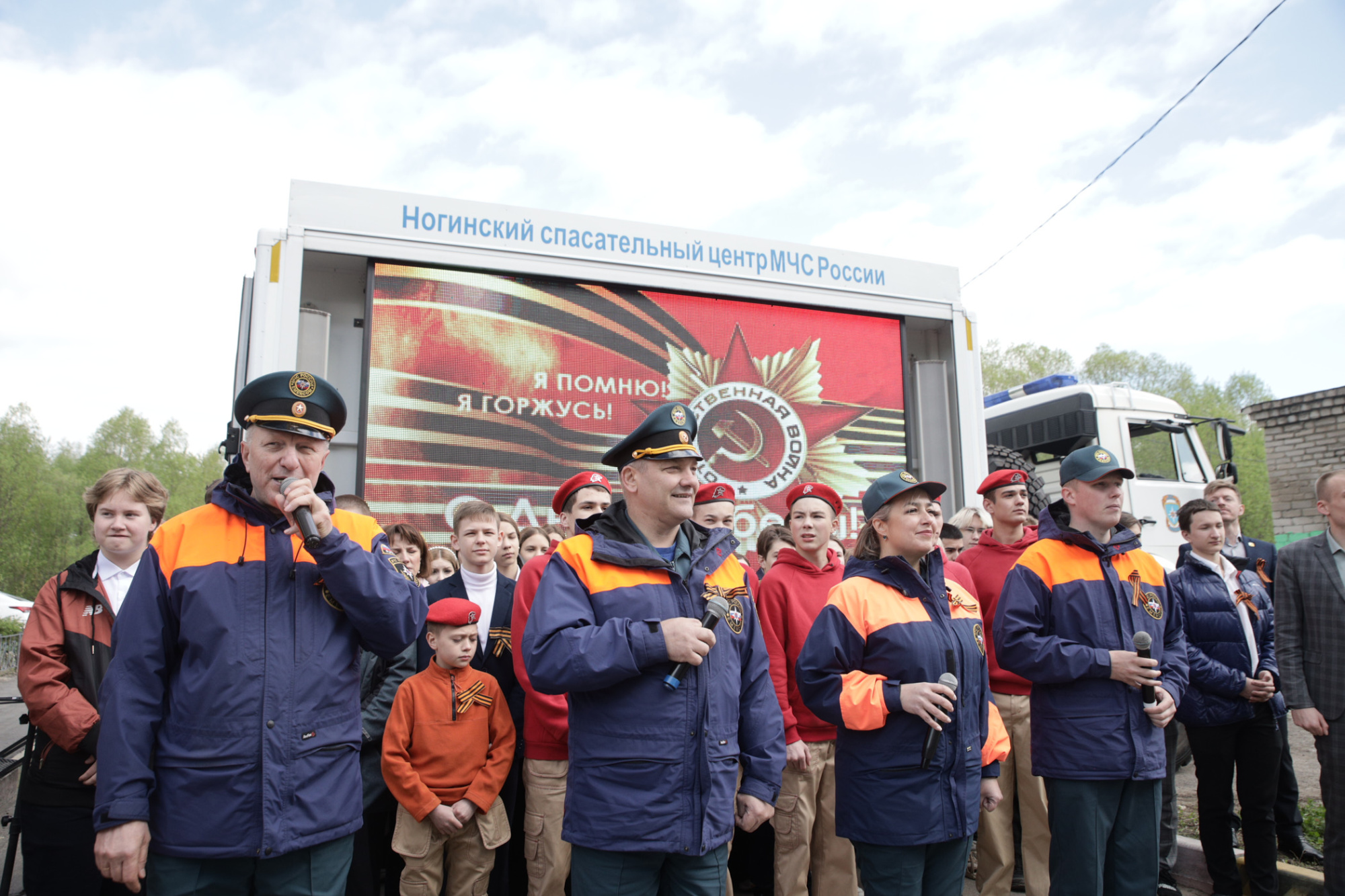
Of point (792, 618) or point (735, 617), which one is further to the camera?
point (792, 618)

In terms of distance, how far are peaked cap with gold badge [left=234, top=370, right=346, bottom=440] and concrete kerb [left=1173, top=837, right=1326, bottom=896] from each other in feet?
15.5

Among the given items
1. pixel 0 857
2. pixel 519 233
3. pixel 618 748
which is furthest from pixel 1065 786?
pixel 0 857

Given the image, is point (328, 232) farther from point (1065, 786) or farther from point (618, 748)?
point (1065, 786)

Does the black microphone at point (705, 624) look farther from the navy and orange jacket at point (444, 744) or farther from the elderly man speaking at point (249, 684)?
the navy and orange jacket at point (444, 744)

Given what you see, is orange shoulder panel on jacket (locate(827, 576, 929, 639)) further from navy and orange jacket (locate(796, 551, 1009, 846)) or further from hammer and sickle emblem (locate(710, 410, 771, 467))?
hammer and sickle emblem (locate(710, 410, 771, 467))

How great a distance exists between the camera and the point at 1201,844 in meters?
4.30

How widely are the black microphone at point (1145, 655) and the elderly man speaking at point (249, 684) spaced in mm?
2529

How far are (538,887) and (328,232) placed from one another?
11.7 ft

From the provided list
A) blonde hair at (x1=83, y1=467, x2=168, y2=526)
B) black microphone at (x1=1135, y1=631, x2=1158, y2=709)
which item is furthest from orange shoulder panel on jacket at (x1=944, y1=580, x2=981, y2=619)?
blonde hair at (x1=83, y1=467, x2=168, y2=526)

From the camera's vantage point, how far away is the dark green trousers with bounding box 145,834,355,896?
2.00 meters

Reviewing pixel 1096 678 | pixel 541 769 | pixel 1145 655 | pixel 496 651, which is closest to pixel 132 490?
pixel 496 651

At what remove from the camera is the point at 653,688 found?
7.51 ft

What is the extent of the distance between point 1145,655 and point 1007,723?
52.9 inches

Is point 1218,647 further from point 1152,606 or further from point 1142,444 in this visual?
point 1142,444
